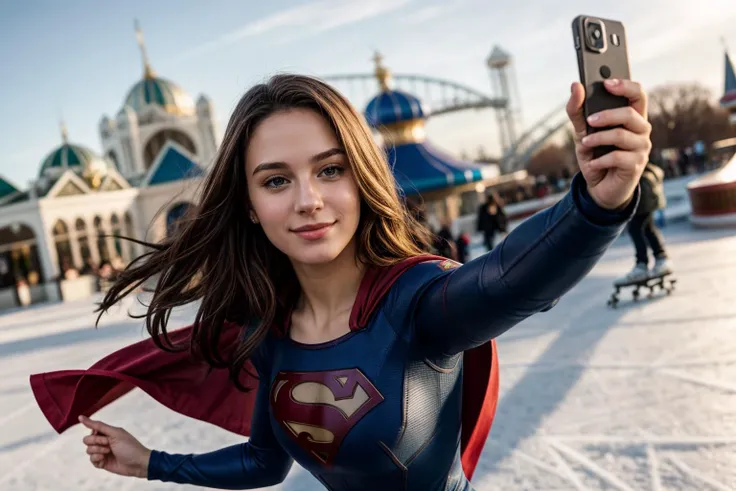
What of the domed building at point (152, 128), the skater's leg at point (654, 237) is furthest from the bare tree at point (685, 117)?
the skater's leg at point (654, 237)

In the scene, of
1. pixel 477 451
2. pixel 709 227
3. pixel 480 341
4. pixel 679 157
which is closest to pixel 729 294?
pixel 477 451

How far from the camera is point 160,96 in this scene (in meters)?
42.0

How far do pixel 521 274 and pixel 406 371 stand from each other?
38 cm

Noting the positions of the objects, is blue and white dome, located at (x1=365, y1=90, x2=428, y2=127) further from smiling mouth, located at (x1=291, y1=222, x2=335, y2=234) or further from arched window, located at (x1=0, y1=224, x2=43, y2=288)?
arched window, located at (x1=0, y1=224, x2=43, y2=288)

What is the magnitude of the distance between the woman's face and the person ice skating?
517 centimetres

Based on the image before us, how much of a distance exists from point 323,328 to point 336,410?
192 millimetres

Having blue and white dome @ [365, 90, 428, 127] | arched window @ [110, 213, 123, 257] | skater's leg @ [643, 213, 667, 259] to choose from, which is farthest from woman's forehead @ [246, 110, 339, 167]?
arched window @ [110, 213, 123, 257]

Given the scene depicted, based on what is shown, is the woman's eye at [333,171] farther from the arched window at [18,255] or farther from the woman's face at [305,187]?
the arched window at [18,255]

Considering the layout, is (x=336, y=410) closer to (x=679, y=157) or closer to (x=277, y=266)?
(x=277, y=266)

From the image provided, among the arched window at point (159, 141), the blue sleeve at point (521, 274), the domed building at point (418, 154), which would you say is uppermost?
the arched window at point (159, 141)

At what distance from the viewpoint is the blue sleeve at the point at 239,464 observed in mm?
1606

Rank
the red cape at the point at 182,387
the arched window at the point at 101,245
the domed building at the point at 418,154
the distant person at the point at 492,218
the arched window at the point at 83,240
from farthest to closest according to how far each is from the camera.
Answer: the arched window at the point at 101,245 → the arched window at the point at 83,240 → the domed building at the point at 418,154 → the distant person at the point at 492,218 → the red cape at the point at 182,387

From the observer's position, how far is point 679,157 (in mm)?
26766

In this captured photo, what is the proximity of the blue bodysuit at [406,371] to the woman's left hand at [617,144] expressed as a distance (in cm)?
10
